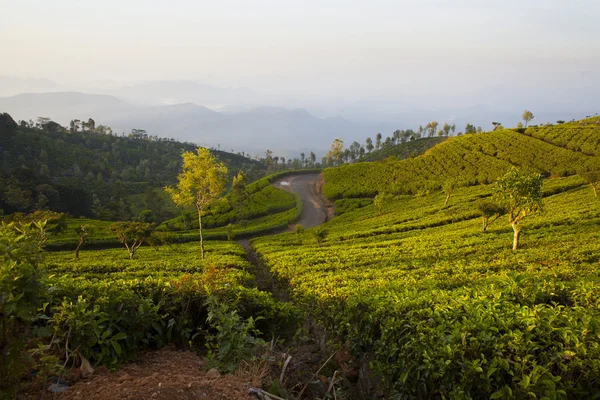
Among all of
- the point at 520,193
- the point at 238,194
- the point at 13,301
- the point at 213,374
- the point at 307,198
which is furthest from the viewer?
the point at 307,198

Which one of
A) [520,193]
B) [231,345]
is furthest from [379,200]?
[231,345]

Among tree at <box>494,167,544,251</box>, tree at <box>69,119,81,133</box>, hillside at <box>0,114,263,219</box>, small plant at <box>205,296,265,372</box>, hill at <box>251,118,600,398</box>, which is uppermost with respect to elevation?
tree at <box>69,119,81,133</box>

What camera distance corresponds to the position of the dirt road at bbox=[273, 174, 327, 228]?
51.8m

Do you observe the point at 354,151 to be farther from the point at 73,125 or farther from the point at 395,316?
the point at 395,316

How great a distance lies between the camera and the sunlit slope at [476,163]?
53.9 metres

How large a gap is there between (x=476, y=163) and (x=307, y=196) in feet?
107

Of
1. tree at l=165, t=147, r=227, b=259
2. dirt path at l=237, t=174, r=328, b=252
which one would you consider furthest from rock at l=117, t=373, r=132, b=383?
dirt path at l=237, t=174, r=328, b=252

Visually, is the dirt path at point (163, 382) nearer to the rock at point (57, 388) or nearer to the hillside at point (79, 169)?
the rock at point (57, 388)

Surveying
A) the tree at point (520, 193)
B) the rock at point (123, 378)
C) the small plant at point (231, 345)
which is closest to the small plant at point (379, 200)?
the tree at point (520, 193)

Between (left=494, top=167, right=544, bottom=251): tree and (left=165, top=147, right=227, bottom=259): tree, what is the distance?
17.3 metres

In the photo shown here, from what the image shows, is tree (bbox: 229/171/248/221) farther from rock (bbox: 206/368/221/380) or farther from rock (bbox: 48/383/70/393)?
rock (bbox: 48/383/70/393)

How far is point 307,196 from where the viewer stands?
210 feet

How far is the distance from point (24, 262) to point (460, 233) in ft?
81.9

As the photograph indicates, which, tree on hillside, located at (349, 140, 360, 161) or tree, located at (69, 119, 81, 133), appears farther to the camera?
tree on hillside, located at (349, 140, 360, 161)
